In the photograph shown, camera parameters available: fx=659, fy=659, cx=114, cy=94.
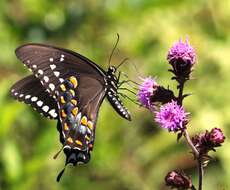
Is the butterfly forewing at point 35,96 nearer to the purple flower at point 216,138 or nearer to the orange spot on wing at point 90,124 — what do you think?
the orange spot on wing at point 90,124

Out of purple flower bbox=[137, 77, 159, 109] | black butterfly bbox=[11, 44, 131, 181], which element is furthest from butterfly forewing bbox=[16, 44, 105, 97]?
purple flower bbox=[137, 77, 159, 109]

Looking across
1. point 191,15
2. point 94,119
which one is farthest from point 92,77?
point 191,15

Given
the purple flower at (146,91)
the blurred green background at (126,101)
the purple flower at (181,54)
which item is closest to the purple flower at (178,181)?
the purple flower at (146,91)

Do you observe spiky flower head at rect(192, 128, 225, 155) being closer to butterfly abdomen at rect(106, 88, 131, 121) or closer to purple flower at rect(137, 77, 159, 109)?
purple flower at rect(137, 77, 159, 109)

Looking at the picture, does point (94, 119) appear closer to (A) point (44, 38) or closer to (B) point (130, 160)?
(A) point (44, 38)

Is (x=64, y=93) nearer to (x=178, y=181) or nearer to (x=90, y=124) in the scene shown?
(x=90, y=124)
